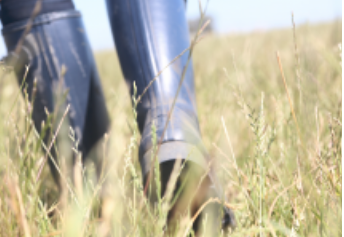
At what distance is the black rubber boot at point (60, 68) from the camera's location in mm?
1021

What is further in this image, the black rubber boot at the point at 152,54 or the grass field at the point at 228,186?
the black rubber boot at the point at 152,54

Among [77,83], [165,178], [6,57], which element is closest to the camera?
[165,178]

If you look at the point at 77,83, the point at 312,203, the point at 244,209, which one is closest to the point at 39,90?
the point at 77,83

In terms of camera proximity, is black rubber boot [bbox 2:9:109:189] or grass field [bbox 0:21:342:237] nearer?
grass field [bbox 0:21:342:237]

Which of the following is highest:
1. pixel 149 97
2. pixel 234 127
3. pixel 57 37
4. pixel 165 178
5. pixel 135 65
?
pixel 57 37

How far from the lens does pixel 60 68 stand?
1047 mm

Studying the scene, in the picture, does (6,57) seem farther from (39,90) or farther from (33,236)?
(33,236)

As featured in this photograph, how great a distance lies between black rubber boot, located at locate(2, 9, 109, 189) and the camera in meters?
1.02

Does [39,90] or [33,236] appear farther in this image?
[39,90]

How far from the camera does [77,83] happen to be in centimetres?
110

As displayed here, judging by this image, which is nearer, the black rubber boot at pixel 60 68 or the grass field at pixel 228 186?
the grass field at pixel 228 186

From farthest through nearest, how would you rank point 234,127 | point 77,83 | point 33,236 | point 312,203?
point 234,127 → point 77,83 → point 312,203 → point 33,236

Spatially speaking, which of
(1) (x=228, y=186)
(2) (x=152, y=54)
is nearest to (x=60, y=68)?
(2) (x=152, y=54)

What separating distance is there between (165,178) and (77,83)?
20.0 inches
